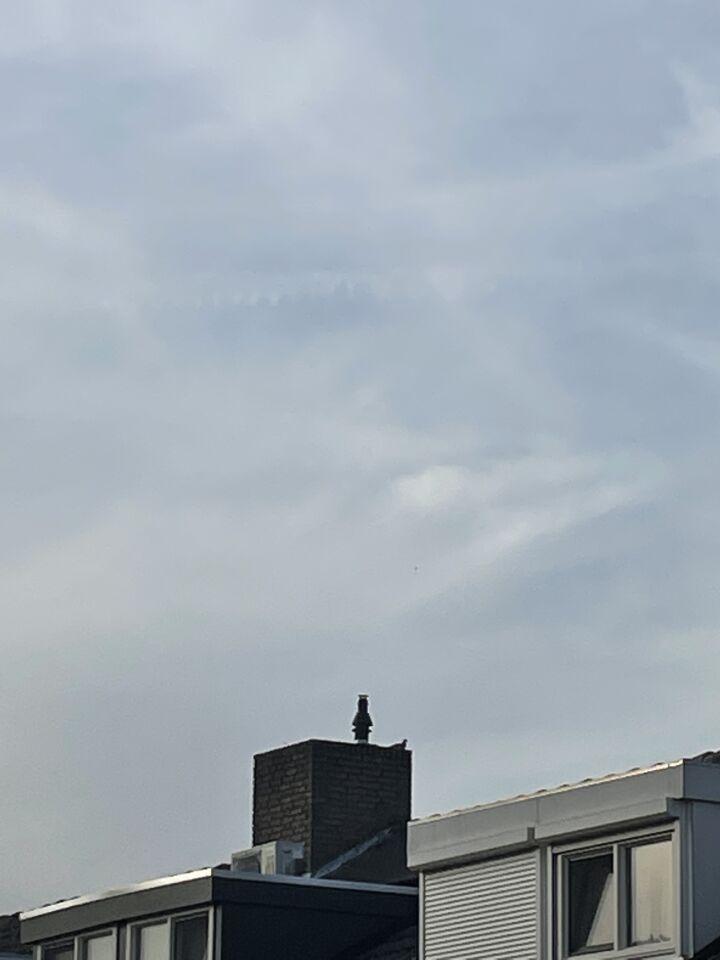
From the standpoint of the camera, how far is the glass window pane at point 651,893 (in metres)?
25.1

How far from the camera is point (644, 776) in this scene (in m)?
25.5

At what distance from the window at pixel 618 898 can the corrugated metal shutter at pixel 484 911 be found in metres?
0.46

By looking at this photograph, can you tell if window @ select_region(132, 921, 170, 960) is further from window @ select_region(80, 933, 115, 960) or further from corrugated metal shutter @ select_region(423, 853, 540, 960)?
corrugated metal shutter @ select_region(423, 853, 540, 960)

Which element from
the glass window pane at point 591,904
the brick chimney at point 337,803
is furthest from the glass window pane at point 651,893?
the brick chimney at point 337,803

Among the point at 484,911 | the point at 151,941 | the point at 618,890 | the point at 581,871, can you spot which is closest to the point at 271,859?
the point at 151,941

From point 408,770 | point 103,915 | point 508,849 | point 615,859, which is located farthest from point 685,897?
point 408,770

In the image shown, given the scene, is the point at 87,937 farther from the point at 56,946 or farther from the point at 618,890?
the point at 618,890

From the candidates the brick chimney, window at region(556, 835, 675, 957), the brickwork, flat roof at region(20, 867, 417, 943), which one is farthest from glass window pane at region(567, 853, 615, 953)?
the brickwork

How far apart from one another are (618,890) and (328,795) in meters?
11.6

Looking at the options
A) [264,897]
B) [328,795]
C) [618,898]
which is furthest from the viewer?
[328,795]

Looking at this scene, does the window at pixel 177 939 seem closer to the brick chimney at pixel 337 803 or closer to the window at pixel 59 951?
the window at pixel 59 951

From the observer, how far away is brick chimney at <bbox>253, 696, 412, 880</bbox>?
36.6 m

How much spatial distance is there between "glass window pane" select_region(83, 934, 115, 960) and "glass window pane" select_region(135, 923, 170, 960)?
60 cm

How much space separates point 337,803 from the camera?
37.0m
